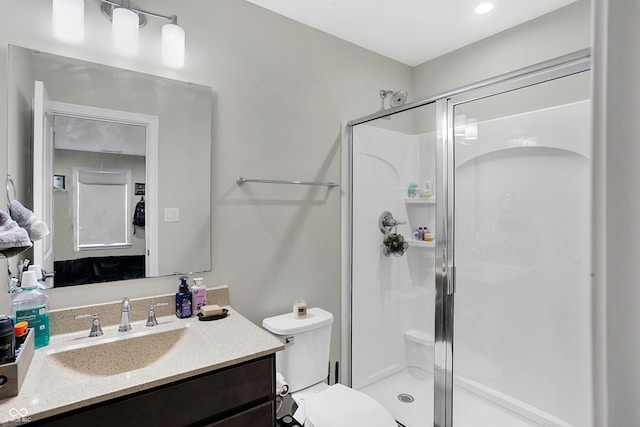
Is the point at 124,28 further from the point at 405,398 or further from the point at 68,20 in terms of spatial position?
the point at 405,398

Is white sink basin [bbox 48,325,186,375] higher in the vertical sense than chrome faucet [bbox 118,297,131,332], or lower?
lower

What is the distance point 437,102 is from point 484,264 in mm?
990

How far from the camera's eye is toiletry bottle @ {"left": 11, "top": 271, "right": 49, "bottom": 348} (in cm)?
113

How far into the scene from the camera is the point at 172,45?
149 cm

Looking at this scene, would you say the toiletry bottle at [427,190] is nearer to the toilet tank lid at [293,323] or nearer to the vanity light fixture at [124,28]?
the toilet tank lid at [293,323]

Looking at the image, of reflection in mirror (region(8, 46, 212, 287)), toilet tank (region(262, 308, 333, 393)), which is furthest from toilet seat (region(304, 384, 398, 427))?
reflection in mirror (region(8, 46, 212, 287))

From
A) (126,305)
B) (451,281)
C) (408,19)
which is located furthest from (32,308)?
(408,19)

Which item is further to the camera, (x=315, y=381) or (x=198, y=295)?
(x=315, y=381)

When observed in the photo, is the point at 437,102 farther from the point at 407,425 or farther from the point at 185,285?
the point at 407,425

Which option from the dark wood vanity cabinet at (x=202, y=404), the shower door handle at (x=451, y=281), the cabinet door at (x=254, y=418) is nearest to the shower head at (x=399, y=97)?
the shower door handle at (x=451, y=281)

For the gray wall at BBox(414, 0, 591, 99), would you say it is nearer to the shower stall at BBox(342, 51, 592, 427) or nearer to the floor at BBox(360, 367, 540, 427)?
the shower stall at BBox(342, 51, 592, 427)

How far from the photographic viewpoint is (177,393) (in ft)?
3.28

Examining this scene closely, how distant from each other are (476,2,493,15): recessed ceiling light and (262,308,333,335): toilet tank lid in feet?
6.16

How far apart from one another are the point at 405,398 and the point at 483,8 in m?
2.35
